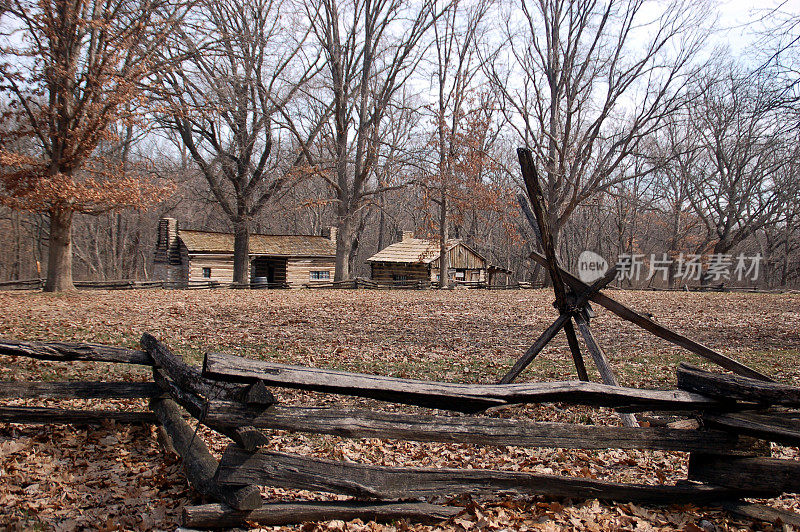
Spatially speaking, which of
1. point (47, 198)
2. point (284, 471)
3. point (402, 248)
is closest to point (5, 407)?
point (284, 471)

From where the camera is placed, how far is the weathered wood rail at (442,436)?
3.38 meters

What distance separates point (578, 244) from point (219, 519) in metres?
60.0

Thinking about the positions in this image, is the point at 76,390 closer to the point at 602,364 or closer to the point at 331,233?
the point at 602,364

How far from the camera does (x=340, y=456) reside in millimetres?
5059

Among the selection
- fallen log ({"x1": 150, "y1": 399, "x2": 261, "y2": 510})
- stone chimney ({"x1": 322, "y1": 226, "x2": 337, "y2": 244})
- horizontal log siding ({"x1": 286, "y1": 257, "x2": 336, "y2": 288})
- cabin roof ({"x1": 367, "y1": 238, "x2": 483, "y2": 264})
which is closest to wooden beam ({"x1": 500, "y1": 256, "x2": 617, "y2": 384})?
fallen log ({"x1": 150, "y1": 399, "x2": 261, "y2": 510})

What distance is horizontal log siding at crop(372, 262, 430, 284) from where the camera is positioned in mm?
36281

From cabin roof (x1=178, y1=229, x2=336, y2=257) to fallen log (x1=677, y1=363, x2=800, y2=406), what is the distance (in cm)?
3163

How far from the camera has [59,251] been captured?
709 inches

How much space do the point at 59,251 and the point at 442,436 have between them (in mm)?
19173

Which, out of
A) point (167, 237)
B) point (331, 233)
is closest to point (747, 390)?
point (331, 233)

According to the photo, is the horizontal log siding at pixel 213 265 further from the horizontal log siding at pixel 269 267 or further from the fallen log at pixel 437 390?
the fallen log at pixel 437 390

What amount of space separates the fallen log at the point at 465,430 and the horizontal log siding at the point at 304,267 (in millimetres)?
31088

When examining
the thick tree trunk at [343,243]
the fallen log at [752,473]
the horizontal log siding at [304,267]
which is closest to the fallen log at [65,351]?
the fallen log at [752,473]

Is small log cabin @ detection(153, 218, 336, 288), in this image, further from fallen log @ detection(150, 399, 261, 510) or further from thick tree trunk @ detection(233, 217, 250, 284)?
fallen log @ detection(150, 399, 261, 510)
